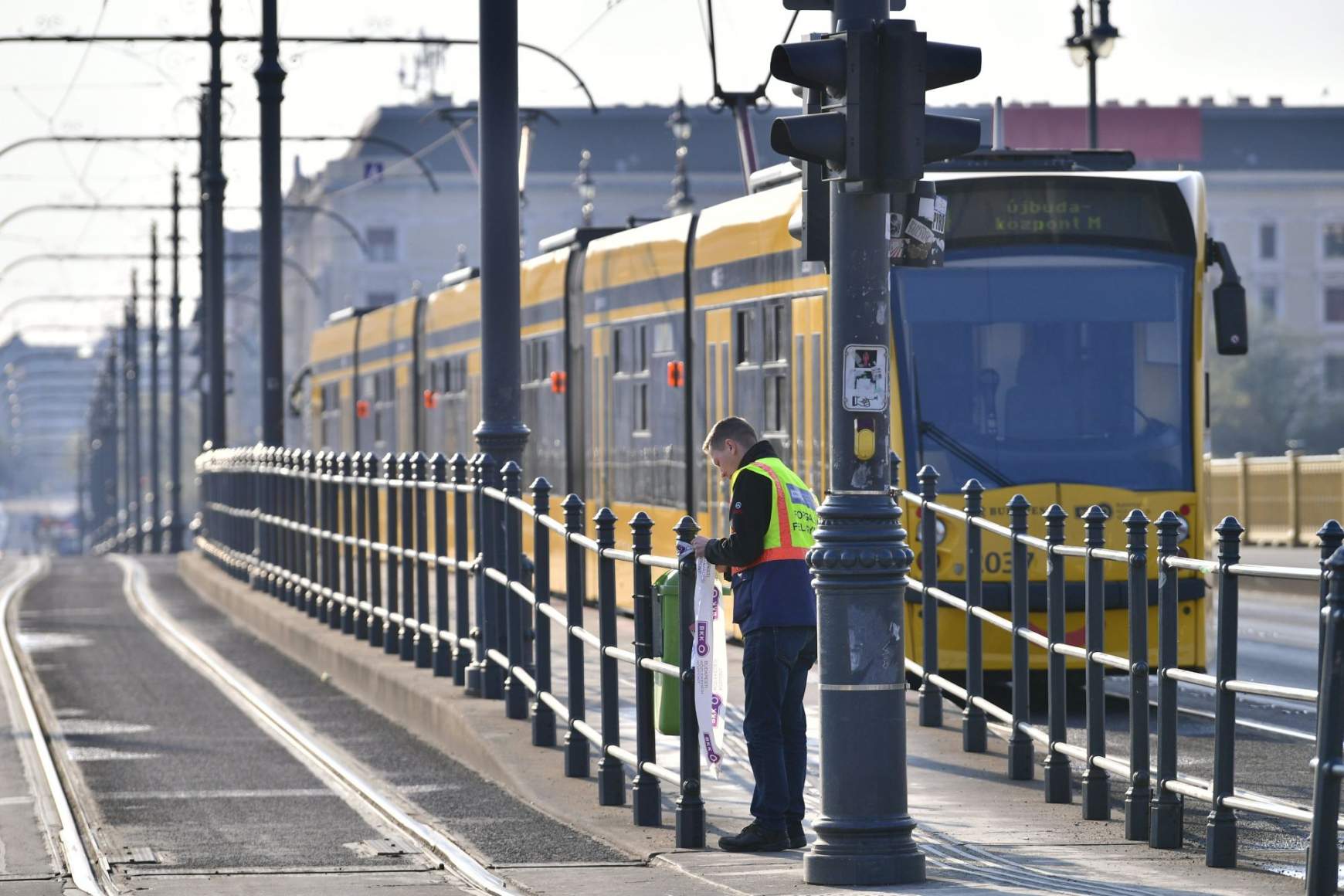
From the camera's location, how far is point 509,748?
485 inches

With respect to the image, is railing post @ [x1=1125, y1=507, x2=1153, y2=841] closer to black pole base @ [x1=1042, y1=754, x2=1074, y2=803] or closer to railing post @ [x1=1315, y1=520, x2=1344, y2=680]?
black pole base @ [x1=1042, y1=754, x2=1074, y2=803]

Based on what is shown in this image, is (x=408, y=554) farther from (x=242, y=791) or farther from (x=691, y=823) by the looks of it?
(x=691, y=823)

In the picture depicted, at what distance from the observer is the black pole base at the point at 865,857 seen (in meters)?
8.20

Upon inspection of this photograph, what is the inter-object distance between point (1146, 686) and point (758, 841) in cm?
155

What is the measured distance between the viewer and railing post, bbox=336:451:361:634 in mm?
18906

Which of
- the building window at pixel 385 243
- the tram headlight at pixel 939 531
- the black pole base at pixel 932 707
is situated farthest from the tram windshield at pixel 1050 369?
the building window at pixel 385 243

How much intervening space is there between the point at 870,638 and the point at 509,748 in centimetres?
442

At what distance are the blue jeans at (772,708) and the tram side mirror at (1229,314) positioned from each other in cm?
643

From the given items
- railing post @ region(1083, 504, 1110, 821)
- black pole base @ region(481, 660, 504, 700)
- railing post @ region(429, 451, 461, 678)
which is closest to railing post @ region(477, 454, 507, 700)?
black pole base @ region(481, 660, 504, 700)

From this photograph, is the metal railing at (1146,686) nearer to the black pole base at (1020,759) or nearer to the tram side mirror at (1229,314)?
the black pole base at (1020,759)

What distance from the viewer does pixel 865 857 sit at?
8195mm

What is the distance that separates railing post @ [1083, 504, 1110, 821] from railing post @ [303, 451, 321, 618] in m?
11.9

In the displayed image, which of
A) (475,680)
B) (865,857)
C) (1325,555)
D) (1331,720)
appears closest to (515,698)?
(475,680)

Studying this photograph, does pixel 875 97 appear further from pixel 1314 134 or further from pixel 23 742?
pixel 1314 134
